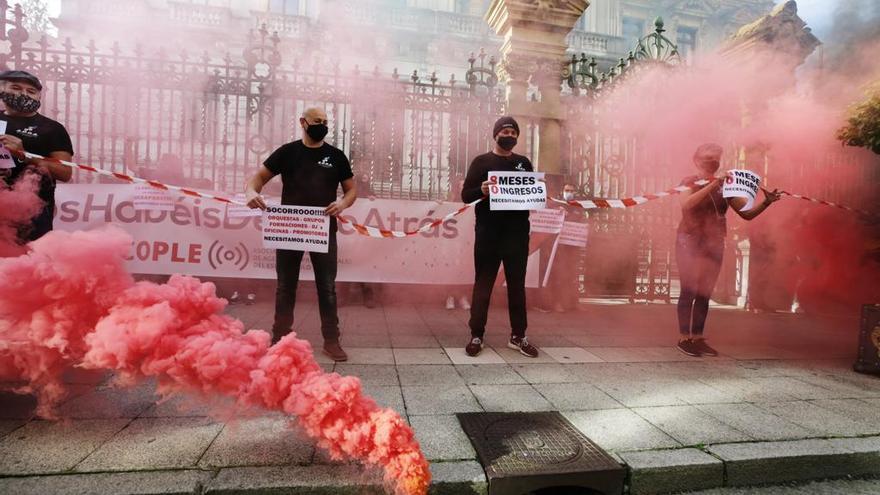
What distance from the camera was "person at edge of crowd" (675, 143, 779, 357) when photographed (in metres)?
4.43

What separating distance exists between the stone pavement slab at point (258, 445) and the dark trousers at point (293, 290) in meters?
1.50

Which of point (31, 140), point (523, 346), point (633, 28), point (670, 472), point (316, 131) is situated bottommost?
point (670, 472)

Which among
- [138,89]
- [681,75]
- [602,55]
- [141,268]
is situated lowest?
[141,268]

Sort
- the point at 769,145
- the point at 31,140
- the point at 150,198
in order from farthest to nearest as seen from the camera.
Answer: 1. the point at 769,145
2. the point at 150,198
3. the point at 31,140

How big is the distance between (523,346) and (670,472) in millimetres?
2079

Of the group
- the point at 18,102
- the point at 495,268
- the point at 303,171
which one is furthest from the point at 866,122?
the point at 18,102

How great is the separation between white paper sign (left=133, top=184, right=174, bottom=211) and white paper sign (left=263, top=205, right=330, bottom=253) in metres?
3.33

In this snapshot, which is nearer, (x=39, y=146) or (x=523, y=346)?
(x=39, y=146)

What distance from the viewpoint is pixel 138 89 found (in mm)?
6770

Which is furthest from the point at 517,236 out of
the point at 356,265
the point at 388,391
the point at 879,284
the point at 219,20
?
the point at 219,20

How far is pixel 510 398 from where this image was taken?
3.17 meters

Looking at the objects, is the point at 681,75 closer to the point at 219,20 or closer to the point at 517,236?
the point at 517,236

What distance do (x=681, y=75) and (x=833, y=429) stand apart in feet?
20.9

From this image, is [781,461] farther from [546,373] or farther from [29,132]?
[29,132]
